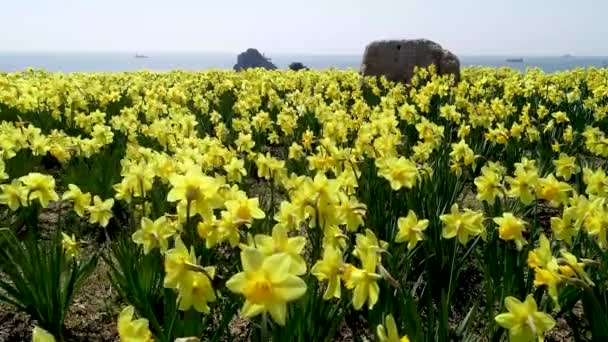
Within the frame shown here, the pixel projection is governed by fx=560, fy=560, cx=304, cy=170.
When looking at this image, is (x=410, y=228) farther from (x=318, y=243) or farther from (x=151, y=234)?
(x=151, y=234)

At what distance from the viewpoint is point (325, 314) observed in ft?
7.16

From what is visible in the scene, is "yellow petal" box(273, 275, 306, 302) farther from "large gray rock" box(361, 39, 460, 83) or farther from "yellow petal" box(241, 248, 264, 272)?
"large gray rock" box(361, 39, 460, 83)

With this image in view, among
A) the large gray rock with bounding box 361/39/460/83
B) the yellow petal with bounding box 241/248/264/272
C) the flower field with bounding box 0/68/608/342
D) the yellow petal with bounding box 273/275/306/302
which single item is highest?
the large gray rock with bounding box 361/39/460/83

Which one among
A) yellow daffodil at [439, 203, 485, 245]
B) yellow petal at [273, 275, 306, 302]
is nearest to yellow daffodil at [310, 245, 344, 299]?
yellow petal at [273, 275, 306, 302]

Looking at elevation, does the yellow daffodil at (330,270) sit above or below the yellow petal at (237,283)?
below

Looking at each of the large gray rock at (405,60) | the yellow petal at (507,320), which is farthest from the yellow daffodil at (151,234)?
the large gray rock at (405,60)

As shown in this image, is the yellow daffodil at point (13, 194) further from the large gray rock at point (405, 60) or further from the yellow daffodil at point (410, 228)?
the large gray rock at point (405, 60)

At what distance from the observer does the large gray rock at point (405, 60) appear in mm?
13078

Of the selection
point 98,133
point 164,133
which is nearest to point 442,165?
point 164,133

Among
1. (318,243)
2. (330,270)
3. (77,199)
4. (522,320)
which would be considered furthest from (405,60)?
(522,320)

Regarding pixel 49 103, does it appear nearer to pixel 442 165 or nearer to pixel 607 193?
pixel 442 165

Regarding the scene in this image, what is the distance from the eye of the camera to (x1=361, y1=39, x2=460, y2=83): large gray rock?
1308cm

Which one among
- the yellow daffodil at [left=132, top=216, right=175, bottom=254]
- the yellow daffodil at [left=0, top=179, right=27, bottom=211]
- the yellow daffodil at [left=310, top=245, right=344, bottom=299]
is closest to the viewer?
the yellow daffodil at [left=310, top=245, right=344, bottom=299]

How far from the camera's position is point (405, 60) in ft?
43.0
